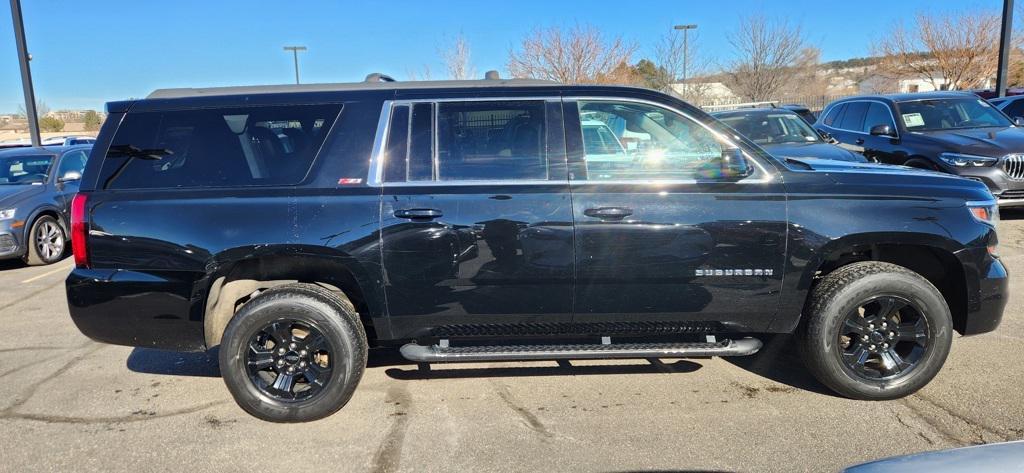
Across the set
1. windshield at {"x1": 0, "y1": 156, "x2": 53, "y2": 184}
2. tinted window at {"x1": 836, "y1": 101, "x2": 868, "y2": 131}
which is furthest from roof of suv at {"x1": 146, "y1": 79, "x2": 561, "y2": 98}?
tinted window at {"x1": 836, "y1": 101, "x2": 868, "y2": 131}

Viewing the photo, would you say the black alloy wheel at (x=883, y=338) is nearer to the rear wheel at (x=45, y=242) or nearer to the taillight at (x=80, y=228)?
the taillight at (x=80, y=228)

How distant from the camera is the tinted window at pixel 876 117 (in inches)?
369

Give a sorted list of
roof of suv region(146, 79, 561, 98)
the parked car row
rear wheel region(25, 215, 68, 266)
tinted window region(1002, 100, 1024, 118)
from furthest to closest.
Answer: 1. tinted window region(1002, 100, 1024, 118)
2. rear wheel region(25, 215, 68, 266)
3. the parked car row
4. roof of suv region(146, 79, 561, 98)

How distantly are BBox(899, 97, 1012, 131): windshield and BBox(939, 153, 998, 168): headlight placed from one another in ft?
2.73

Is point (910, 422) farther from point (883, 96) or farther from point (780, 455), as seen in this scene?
point (883, 96)

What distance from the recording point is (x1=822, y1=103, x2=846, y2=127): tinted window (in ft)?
34.8

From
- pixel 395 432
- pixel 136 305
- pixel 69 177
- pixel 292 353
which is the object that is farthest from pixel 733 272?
pixel 69 177

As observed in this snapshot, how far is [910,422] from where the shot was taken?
3570 millimetres

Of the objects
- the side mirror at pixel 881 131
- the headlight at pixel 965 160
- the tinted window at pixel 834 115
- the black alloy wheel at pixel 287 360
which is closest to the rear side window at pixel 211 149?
the black alloy wheel at pixel 287 360

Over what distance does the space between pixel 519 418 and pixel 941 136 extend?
7802 millimetres

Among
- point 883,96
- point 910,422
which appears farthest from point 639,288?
point 883,96

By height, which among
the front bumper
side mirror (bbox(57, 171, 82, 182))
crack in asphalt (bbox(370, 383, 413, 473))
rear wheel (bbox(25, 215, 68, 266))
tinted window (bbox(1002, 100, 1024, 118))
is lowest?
crack in asphalt (bbox(370, 383, 413, 473))

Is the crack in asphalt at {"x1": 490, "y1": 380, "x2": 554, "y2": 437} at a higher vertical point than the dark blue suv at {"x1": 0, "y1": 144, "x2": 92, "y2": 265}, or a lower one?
lower

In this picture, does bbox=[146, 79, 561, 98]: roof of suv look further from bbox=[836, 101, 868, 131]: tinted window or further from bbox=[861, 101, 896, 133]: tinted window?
bbox=[836, 101, 868, 131]: tinted window
